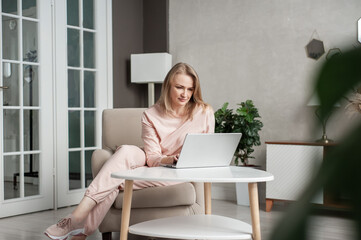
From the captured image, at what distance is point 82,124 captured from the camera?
4.66 m

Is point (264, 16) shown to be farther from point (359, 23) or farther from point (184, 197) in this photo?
point (184, 197)

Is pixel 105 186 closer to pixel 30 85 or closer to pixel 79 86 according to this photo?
pixel 30 85

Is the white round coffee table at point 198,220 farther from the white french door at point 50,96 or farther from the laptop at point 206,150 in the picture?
the white french door at point 50,96

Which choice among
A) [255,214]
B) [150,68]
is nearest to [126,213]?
[255,214]

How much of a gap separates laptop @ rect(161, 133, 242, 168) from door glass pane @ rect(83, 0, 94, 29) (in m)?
2.70

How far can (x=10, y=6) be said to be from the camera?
13.1ft

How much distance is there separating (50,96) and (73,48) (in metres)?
0.57

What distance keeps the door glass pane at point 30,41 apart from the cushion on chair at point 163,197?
1.98 m

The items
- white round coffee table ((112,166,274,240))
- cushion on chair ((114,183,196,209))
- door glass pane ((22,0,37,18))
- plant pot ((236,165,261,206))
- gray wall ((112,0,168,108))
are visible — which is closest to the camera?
white round coffee table ((112,166,274,240))

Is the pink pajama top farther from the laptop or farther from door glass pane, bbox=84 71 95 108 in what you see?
door glass pane, bbox=84 71 95 108

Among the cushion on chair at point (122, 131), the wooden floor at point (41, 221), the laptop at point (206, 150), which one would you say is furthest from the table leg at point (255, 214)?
the cushion on chair at point (122, 131)

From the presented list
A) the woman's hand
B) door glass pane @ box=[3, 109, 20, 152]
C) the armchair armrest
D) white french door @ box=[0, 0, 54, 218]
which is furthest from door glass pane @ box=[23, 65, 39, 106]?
the woman's hand

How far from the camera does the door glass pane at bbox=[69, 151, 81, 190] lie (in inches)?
179

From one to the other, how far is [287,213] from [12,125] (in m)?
4.14
